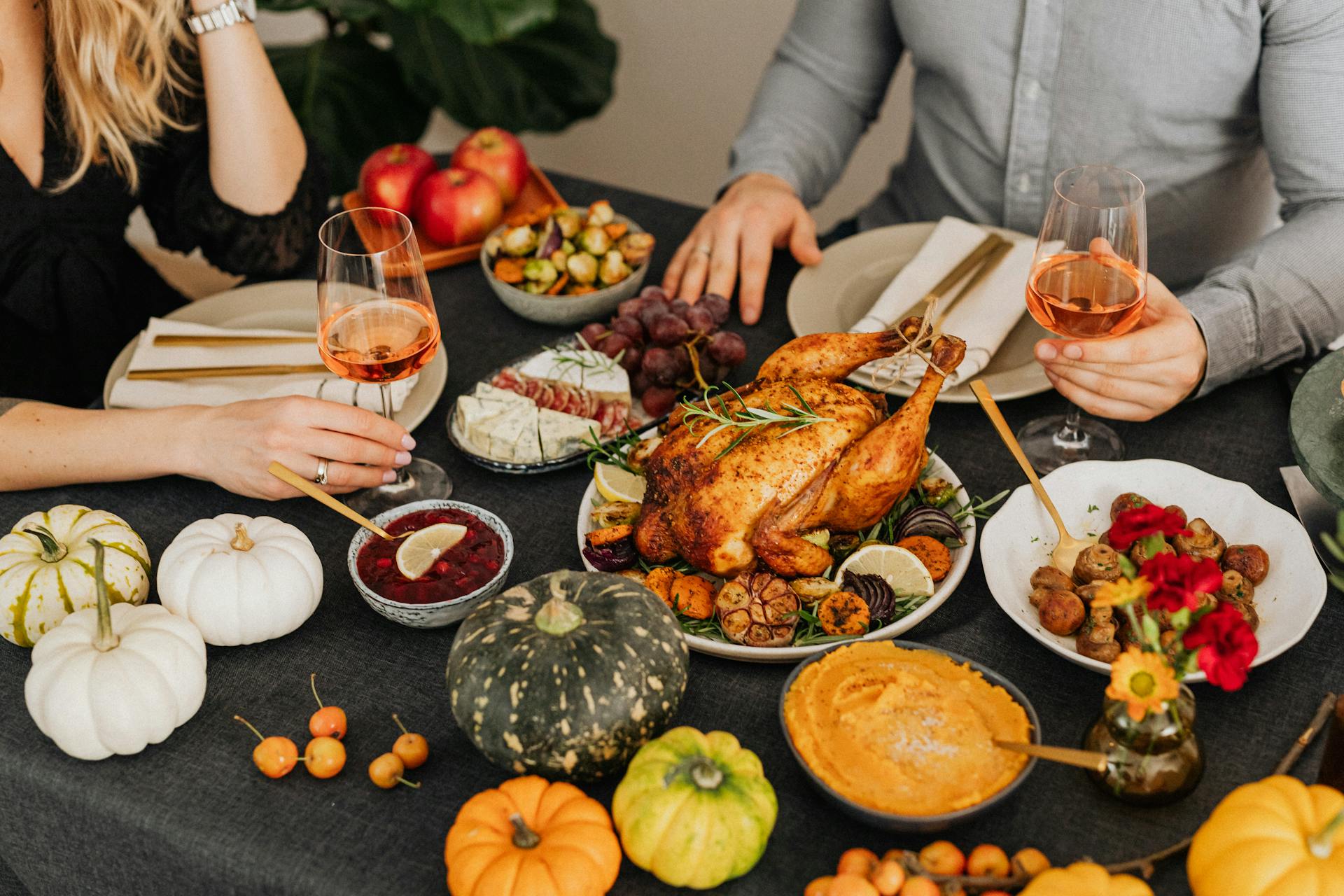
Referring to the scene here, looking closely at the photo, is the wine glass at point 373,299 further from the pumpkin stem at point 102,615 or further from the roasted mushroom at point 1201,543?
the roasted mushroom at point 1201,543

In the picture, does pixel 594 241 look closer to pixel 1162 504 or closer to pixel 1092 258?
pixel 1092 258

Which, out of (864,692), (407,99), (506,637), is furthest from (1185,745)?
(407,99)

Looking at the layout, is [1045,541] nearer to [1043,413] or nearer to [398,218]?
[1043,413]

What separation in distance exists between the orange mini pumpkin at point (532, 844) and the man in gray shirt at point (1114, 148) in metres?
0.86

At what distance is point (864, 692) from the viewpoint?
108 cm

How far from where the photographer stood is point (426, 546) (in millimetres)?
1301

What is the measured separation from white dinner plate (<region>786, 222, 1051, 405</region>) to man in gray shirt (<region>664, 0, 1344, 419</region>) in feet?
0.21

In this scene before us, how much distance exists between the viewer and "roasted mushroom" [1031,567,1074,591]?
1.22 metres

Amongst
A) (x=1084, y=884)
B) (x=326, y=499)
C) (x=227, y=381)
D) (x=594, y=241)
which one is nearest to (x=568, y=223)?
(x=594, y=241)

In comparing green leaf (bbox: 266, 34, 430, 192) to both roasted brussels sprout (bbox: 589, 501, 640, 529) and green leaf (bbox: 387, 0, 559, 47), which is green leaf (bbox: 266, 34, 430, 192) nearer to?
green leaf (bbox: 387, 0, 559, 47)

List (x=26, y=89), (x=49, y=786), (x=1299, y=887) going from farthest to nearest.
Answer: (x=26, y=89) < (x=49, y=786) < (x=1299, y=887)

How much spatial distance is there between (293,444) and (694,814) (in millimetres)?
775

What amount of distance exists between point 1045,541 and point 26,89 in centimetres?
181

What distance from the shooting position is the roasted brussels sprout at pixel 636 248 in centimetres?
184
